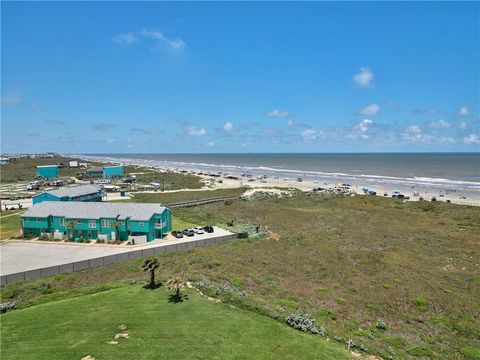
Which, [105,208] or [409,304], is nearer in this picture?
[409,304]

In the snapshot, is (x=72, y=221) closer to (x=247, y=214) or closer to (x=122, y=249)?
(x=122, y=249)

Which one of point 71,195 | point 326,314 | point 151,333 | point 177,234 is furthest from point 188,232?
point 151,333

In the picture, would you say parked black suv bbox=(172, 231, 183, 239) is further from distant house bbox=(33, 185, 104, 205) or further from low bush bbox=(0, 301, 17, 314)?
distant house bbox=(33, 185, 104, 205)

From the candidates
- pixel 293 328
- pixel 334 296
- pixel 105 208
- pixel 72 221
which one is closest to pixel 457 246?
pixel 334 296

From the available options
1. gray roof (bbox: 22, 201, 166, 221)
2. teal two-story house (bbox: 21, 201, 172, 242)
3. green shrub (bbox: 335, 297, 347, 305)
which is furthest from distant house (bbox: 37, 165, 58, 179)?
green shrub (bbox: 335, 297, 347, 305)

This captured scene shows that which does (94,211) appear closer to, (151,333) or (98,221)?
(98,221)

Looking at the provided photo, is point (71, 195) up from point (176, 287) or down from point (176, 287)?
up

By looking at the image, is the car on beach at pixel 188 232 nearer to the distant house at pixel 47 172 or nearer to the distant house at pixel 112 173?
the distant house at pixel 112 173
